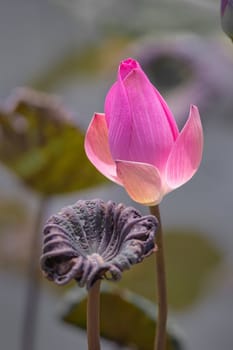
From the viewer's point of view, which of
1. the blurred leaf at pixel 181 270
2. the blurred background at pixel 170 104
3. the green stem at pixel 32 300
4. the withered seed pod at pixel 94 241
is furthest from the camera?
the blurred background at pixel 170 104

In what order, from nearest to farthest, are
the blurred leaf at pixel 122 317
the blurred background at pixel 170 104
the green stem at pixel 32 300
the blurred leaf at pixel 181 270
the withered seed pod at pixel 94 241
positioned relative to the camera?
the withered seed pod at pixel 94 241, the blurred leaf at pixel 122 317, the green stem at pixel 32 300, the blurred leaf at pixel 181 270, the blurred background at pixel 170 104

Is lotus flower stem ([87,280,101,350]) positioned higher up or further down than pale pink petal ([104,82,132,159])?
further down

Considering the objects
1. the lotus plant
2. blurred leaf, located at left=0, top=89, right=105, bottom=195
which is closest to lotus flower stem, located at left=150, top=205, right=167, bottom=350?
the lotus plant

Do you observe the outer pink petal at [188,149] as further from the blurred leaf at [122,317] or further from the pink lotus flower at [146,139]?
the blurred leaf at [122,317]

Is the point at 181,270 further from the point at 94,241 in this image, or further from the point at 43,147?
the point at 94,241

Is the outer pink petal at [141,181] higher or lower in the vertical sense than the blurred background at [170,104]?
lower

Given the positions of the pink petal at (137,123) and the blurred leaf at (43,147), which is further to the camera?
the blurred leaf at (43,147)

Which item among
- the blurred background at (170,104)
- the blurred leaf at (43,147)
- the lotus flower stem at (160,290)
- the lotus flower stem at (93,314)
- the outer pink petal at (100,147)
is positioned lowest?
the lotus flower stem at (93,314)

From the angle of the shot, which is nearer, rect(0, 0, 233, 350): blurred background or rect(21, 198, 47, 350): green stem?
rect(21, 198, 47, 350): green stem

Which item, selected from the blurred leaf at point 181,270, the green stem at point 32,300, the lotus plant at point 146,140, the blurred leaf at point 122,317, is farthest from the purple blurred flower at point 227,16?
the blurred leaf at point 181,270

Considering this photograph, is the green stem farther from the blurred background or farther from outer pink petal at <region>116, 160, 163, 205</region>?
outer pink petal at <region>116, 160, 163, 205</region>
